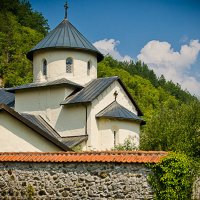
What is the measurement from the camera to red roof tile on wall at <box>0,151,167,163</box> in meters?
12.3

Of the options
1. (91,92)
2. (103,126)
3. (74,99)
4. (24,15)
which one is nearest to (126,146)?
(103,126)

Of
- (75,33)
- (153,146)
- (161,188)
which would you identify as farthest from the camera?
(75,33)

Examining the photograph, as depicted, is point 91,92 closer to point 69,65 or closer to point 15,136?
point 69,65

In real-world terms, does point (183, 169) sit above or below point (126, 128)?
below

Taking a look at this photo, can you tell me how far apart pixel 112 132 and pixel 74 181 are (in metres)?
12.3

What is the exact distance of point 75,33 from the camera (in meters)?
28.9

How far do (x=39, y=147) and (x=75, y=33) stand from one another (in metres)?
11.8

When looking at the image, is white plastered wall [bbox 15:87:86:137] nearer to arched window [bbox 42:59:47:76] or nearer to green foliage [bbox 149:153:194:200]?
arched window [bbox 42:59:47:76]

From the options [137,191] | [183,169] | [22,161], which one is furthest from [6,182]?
[183,169]

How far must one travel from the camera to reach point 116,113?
25.0m

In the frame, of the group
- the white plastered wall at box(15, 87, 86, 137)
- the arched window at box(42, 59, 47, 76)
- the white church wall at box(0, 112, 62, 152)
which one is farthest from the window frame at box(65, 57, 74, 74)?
the white church wall at box(0, 112, 62, 152)

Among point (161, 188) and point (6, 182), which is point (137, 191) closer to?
point (161, 188)

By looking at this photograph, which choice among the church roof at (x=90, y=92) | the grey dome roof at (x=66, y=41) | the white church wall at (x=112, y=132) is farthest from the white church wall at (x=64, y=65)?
the white church wall at (x=112, y=132)

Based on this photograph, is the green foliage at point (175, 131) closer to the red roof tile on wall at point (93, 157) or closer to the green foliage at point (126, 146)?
the green foliage at point (126, 146)
